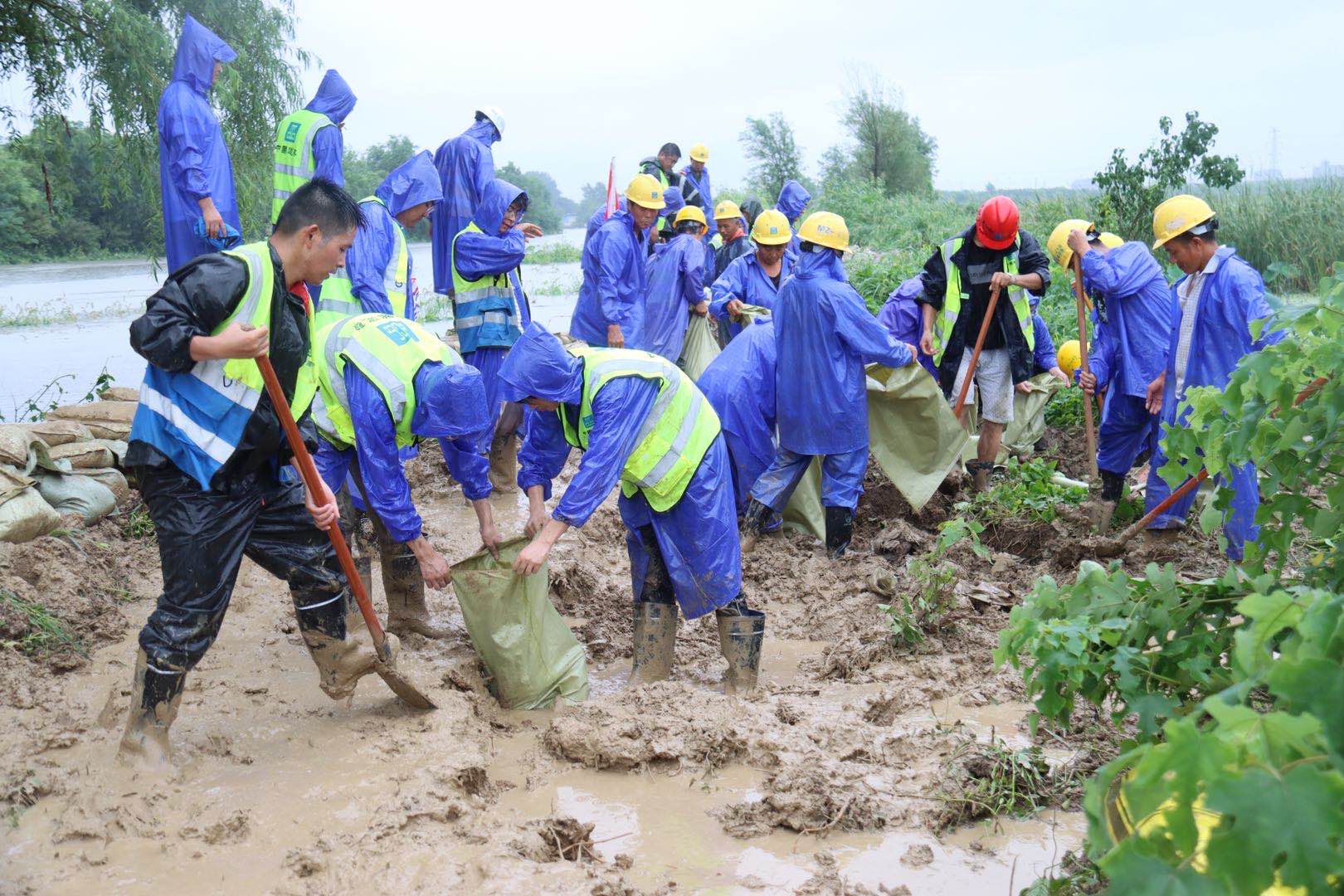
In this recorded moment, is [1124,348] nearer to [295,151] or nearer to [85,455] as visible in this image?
[295,151]

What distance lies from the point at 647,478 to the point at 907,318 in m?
3.46

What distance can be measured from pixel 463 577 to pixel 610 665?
95cm

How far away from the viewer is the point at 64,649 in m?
4.55

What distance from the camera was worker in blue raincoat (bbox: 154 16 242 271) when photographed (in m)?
5.93

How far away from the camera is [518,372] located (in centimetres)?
379

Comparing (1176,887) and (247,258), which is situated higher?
(247,258)

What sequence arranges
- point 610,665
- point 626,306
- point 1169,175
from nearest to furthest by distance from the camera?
point 610,665, point 626,306, point 1169,175

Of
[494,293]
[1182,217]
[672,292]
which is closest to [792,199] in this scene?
[672,292]

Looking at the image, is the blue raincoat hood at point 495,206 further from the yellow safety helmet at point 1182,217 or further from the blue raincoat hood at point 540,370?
the yellow safety helmet at point 1182,217

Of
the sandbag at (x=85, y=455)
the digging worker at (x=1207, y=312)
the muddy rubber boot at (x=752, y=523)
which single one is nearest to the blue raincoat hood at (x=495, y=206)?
the muddy rubber boot at (x=752, y=523)

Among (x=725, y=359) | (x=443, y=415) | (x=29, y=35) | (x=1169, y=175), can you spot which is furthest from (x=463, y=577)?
(x=1169, y=175)

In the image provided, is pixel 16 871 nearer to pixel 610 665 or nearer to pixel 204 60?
pixel 610 665

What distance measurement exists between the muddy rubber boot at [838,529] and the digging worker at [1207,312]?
62.3 inches

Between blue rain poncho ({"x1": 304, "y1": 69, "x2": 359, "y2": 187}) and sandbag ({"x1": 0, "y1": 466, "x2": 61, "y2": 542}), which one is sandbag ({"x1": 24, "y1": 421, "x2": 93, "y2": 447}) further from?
blue rain poncho ({"x1": 304, "y1": 69, "x2": 359, "y2": 187})
